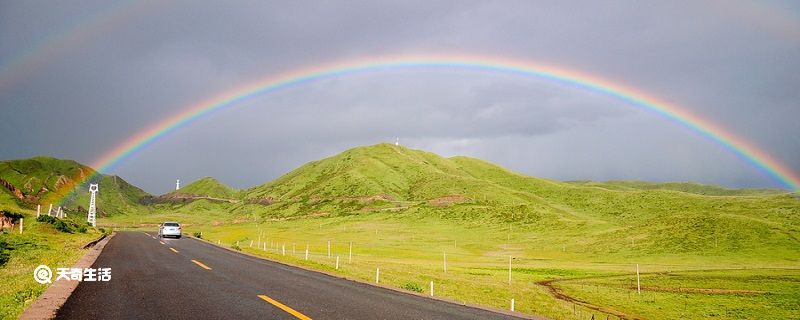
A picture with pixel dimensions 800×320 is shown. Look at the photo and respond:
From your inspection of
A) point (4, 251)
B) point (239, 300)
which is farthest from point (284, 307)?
point (4, 251)

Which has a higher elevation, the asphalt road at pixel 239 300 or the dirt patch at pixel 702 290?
the asphalt road at pixel 239 300

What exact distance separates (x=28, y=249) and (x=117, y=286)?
18.3m

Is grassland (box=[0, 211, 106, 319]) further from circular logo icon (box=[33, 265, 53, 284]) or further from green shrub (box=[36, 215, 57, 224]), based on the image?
green shrub (box=[36, 215, 57, 224])

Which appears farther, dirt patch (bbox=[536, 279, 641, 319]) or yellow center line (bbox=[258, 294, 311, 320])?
dirt patch (bbox=[536, 279, 641, 319])

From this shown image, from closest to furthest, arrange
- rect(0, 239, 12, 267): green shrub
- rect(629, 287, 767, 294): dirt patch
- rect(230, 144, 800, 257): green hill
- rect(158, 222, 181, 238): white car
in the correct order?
1. rect(0, 239, 12, 267): green shrub
2. rect(629, 287, 767, 294): dirt patch
3. rect(158, 222, 181, 238): white car
4. rect(230, 144, 800, 257): green hill

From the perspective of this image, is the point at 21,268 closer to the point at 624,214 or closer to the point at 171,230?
the point at 171,230

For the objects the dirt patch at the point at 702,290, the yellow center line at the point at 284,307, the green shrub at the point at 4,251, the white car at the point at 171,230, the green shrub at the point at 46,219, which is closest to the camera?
the yellow center line at the point at 284,307

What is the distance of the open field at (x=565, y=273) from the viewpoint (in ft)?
105

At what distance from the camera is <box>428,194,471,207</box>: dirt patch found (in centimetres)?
16612

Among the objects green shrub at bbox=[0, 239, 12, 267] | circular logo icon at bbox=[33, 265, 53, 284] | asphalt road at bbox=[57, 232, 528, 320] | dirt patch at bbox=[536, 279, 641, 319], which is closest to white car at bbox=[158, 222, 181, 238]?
green shrub at bbox=[0, 239, 12, 267]

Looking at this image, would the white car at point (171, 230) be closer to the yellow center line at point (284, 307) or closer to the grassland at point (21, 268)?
the grassland at point (21, 268)

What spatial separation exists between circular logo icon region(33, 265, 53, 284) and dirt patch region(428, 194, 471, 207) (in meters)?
149

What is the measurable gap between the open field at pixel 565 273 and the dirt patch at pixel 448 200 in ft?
136

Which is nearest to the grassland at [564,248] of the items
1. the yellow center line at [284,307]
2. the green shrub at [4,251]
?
the yellow center line at [284,307]
